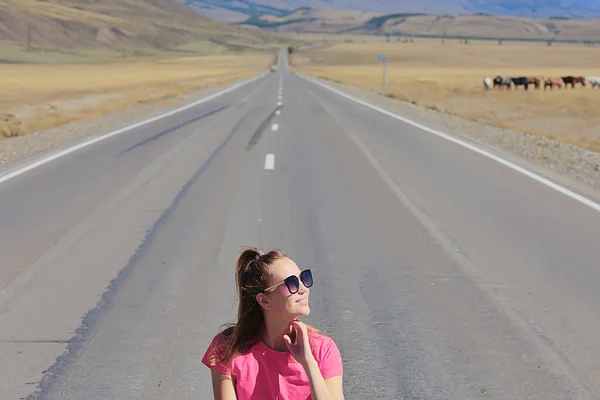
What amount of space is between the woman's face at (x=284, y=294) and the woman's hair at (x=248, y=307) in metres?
0.03

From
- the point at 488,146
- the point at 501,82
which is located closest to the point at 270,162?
the point at 488,146

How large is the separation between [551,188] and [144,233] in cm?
666

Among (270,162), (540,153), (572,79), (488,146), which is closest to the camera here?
(270,162)

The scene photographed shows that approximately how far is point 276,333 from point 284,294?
20 centimetres

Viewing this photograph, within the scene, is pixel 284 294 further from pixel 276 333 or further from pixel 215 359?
pixel 215 359

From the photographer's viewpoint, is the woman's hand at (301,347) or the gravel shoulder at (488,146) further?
the gravel shoulder at (488,146)

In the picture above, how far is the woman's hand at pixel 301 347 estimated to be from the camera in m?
3.09

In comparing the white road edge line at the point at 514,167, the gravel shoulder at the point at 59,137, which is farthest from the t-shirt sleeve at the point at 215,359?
the gravel shoulder at the point at 59,137

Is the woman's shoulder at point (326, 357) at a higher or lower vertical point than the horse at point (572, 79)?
higher

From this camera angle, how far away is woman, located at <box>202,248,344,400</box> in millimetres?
3135

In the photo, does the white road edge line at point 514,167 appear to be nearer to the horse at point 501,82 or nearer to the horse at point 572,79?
the horse at point 501,82

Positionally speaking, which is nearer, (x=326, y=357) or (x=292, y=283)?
(x=292, y=283)

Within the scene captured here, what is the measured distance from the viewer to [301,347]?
10.3 feet

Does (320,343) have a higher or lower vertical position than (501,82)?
higher
